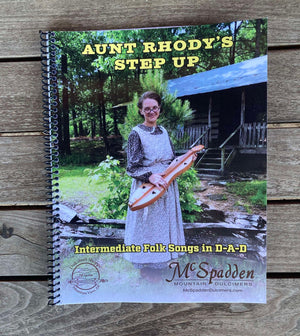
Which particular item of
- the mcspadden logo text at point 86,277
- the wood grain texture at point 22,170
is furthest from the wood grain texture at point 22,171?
the mcspadden logo text at point 86,277

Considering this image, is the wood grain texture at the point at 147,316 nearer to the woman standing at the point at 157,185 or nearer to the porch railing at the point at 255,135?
the woman standing at the point at 157,185

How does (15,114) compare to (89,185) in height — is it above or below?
above

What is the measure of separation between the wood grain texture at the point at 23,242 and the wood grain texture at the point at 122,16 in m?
0.23

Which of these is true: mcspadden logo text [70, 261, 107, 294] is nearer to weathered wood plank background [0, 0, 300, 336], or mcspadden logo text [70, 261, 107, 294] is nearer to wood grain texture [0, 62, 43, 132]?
weathered wood plank background [0, 0, 300, 336]

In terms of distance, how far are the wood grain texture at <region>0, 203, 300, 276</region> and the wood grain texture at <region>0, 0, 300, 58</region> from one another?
0.24 meters

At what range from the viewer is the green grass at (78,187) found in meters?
0.45

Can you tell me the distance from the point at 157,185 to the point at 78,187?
0.37 ft

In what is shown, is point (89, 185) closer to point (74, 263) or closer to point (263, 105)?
point (74, 263)

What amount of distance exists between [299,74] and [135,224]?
31cm

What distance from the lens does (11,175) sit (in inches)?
18.0

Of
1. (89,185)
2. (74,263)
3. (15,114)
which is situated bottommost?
(74,263)

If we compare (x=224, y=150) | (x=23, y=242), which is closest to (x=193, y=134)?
(x=224, y=150)

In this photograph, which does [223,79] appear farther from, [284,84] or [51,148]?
[51,148]

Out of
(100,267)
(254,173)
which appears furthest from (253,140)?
(100,267)
